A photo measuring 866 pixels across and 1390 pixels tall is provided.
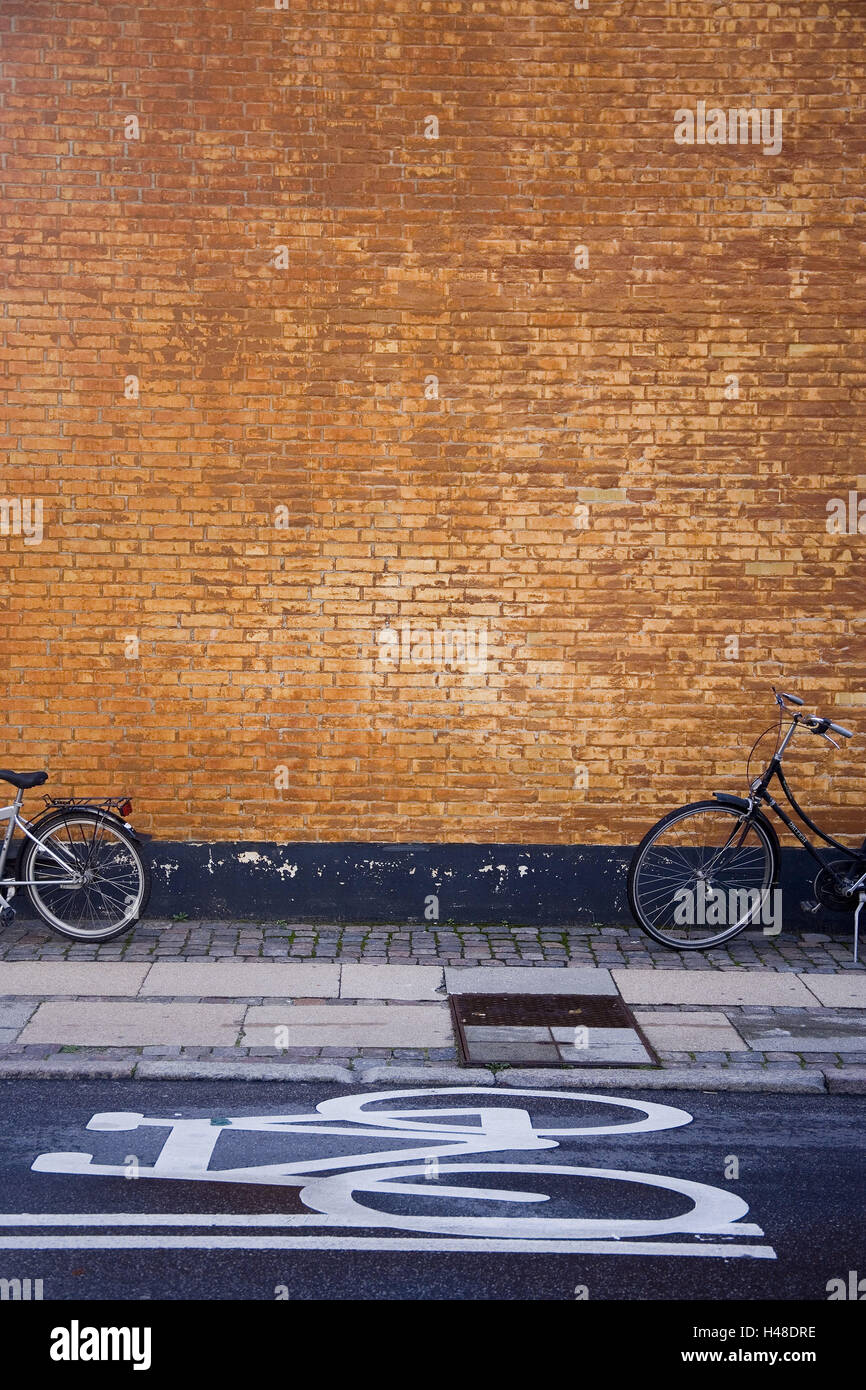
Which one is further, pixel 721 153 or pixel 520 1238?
pixel 721 153

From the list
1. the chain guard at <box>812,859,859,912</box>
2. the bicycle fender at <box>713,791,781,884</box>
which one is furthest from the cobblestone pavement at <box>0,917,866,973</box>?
the bicycle fender at <box>713,791,781,884</box>

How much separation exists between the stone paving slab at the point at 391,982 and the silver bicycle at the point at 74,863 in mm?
1535

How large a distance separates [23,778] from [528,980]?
339 centimetres

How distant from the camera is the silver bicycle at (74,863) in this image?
24.7 ft

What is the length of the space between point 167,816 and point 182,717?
68 cm

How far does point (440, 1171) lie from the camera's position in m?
4.67

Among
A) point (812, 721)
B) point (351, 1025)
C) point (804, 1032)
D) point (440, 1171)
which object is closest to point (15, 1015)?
point (351, 1025)

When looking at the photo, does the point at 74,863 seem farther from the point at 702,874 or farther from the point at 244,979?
the point at 702,874

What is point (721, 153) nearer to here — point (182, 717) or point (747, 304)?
point (747, 304)

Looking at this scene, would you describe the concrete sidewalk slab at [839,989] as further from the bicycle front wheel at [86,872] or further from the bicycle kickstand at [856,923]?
the bicycle front wheel at [86,872]

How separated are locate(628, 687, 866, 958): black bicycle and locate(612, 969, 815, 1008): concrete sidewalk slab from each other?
1.65ft

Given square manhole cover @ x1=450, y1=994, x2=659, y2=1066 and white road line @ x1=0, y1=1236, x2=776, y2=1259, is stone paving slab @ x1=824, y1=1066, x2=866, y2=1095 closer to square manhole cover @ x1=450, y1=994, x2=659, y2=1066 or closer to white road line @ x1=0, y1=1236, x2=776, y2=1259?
square manhole cover @ x1=450, y1=994, x2=659, y2=1066

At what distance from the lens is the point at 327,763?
812 cm

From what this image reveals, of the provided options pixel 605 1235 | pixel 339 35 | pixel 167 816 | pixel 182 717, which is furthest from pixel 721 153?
pixel 605 1235
